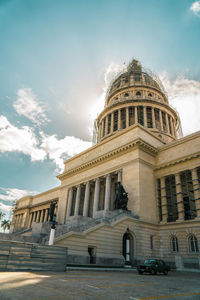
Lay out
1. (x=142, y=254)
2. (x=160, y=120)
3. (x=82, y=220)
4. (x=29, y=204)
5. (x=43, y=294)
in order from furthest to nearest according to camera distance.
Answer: (x=29, y=204)
(x=160, y=120)
(x=82, y=220)
(x=142, y=254)
(x=43, y=294)

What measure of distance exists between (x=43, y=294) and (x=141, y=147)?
89.4ft

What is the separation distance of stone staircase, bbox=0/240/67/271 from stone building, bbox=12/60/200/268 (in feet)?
17.9

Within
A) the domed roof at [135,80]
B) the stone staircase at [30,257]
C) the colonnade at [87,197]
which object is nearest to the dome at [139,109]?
the domed roof at [135,80]

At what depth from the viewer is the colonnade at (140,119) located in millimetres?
50938

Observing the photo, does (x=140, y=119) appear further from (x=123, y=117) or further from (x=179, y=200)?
(x=179, y=200)

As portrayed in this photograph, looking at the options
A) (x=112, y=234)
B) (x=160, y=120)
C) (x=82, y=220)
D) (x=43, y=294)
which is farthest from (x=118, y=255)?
(x=160, y=120)

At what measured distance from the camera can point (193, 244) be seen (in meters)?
25.5

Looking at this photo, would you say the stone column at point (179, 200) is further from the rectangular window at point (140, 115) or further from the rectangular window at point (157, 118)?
the rectangular window at point (140, 115)

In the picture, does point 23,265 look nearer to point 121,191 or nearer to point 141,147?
point 121,191

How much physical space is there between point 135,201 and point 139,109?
98.6 ft

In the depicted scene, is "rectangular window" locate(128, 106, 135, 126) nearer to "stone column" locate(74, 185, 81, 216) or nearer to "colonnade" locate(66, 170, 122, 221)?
"colonnade" locate(66, 170, 122, 221)

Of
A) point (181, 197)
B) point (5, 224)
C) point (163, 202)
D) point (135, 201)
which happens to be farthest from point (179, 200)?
point (5, 224)

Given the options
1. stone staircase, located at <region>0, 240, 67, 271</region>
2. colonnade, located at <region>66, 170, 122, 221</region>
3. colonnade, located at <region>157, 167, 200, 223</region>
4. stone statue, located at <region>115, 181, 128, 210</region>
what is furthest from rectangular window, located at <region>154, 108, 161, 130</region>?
stone staircase, located at <region>0, 240, 67, 271</region>

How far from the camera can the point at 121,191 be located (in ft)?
95.5
